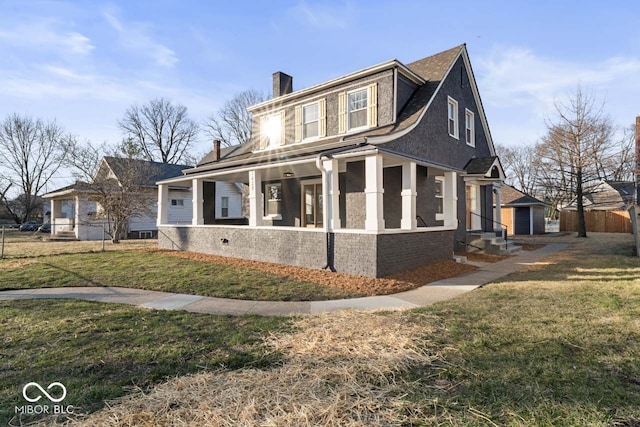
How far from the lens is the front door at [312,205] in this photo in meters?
13.3

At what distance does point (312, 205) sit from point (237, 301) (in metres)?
7.74

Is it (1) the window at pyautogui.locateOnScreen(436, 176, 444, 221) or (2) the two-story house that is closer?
(2) the two-story house

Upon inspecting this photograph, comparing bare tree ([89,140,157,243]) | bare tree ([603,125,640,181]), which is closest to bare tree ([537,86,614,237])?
bare tree ([603,125,640,181])

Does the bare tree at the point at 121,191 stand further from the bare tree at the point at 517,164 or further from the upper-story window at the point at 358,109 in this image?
the bare tree at the point at 517,164

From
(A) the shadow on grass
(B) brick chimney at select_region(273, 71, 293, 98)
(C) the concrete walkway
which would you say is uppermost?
(B) brick chimney at select_region(273, 71, 293, 98)

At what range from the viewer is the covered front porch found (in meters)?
8.13

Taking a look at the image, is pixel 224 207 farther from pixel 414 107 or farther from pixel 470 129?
pixel 470 129

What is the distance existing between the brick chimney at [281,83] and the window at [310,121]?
299cm

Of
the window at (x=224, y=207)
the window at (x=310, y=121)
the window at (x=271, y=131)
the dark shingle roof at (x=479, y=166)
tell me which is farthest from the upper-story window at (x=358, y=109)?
the window at (x=224, y=207)

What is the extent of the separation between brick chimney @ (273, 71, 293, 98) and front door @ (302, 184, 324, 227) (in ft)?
18.8

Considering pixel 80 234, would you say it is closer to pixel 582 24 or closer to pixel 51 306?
pixel 51 306

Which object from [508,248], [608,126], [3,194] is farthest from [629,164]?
[3,194]

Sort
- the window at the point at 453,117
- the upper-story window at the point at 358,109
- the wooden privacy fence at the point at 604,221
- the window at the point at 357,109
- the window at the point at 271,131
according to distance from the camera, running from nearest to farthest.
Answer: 1. the upper-story window at the point at 358,109
2. the window at the point at 357,109
3. the window at the point at 453,117
4. the window at the point at 271,131
5. the wooden privacy fence at the point at 604,221

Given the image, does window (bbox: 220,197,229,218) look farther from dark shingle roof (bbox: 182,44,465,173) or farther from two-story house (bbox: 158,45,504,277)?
dark shingle roof (bbox: 182,44,465,173)
